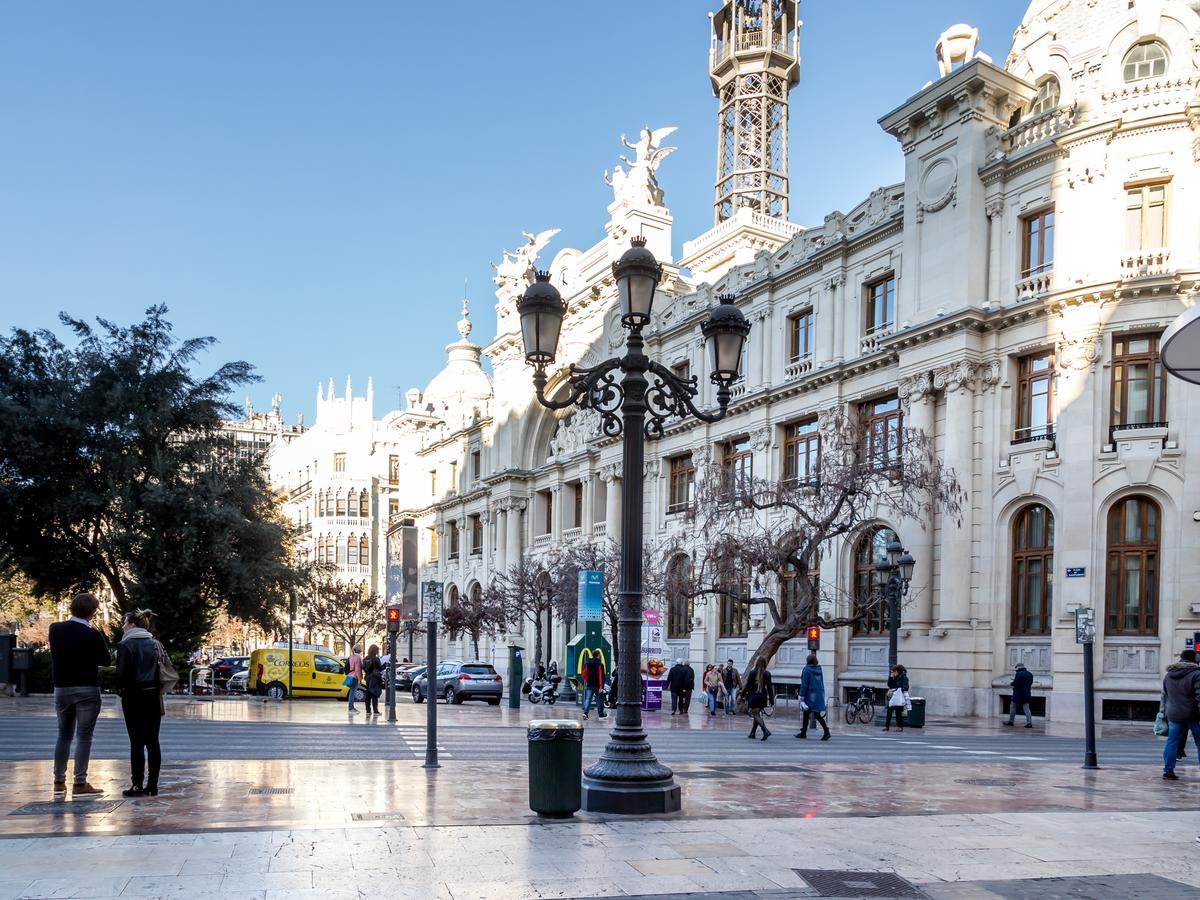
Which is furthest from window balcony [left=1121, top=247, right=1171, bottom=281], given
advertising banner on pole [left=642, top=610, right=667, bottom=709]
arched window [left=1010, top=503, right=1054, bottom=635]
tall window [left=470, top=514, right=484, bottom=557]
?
tall window [left=470, top=514, right=484, bottom=557]

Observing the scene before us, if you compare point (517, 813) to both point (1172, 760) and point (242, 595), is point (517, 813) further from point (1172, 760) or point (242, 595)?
point (242, 595)

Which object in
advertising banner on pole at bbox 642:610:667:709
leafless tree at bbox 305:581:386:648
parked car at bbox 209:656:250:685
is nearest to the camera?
advertising banner on pole at bbox 642:610:667:709

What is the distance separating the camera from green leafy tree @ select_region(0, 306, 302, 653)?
29938 mm

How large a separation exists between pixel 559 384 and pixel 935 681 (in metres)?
32.7

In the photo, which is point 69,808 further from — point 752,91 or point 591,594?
point 752,91

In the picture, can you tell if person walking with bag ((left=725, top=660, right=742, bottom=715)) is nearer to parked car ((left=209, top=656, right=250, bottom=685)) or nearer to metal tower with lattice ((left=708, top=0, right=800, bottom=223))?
parked car ((left=209, top=656, right=250, bottom=685))

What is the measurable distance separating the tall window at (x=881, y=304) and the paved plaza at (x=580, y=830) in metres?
19.6

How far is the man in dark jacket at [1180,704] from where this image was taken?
14.3m

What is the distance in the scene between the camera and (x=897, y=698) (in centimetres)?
2603

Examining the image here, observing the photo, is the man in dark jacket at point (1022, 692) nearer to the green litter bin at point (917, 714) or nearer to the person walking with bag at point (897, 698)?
the green litter bin at point (917, 714)

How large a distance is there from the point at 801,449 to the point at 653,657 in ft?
37.4

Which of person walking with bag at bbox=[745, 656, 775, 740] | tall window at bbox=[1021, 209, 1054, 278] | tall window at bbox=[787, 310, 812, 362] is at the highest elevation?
tall window at bbox=[1021, 209, 1054, 278]

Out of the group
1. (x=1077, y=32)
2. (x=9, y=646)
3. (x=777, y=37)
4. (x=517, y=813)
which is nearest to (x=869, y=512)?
(x=1077, y=32)

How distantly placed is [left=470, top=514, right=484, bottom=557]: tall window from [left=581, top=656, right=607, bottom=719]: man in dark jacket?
39125 millimetres
